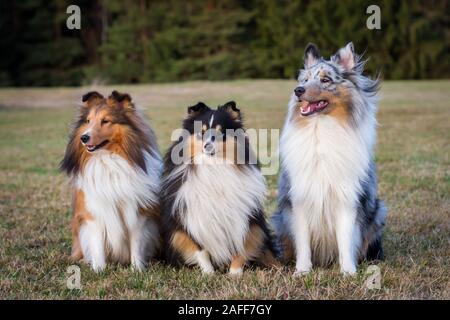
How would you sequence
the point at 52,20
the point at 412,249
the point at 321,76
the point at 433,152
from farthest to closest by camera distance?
the point at 52,20, the point at 433,152, the point at 412,249, the point at 321,76

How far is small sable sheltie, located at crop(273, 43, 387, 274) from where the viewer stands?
14.4ft

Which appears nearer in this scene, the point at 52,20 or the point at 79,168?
the point at 79,168

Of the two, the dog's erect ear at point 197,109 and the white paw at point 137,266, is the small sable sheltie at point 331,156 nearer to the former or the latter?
the dog's erect ear at point 197,109

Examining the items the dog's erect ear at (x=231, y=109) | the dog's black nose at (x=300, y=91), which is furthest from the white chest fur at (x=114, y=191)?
the dog's black nose at (x=300, y=91)

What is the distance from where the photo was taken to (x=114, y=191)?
460 centimetres

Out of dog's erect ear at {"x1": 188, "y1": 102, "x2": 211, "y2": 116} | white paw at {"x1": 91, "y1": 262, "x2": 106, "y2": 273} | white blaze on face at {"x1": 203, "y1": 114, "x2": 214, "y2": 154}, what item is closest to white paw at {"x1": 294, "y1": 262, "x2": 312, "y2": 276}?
white blaze on face at {"x1": 203, "y1": 114, "x2": 214, "y2": 154}

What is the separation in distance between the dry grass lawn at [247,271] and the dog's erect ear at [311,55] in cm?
159

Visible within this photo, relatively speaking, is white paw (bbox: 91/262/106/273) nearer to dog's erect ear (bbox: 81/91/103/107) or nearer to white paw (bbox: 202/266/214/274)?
white paw (bbox: 202/266/214/274)

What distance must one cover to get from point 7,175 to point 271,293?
7.10m

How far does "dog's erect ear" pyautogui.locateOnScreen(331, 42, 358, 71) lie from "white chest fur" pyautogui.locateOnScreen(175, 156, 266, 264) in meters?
1.11

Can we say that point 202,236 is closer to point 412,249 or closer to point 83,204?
point 83,204

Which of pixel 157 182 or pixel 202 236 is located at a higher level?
pixel 157 182

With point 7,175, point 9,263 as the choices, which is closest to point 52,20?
point 7,175

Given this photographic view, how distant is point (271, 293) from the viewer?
404cm
